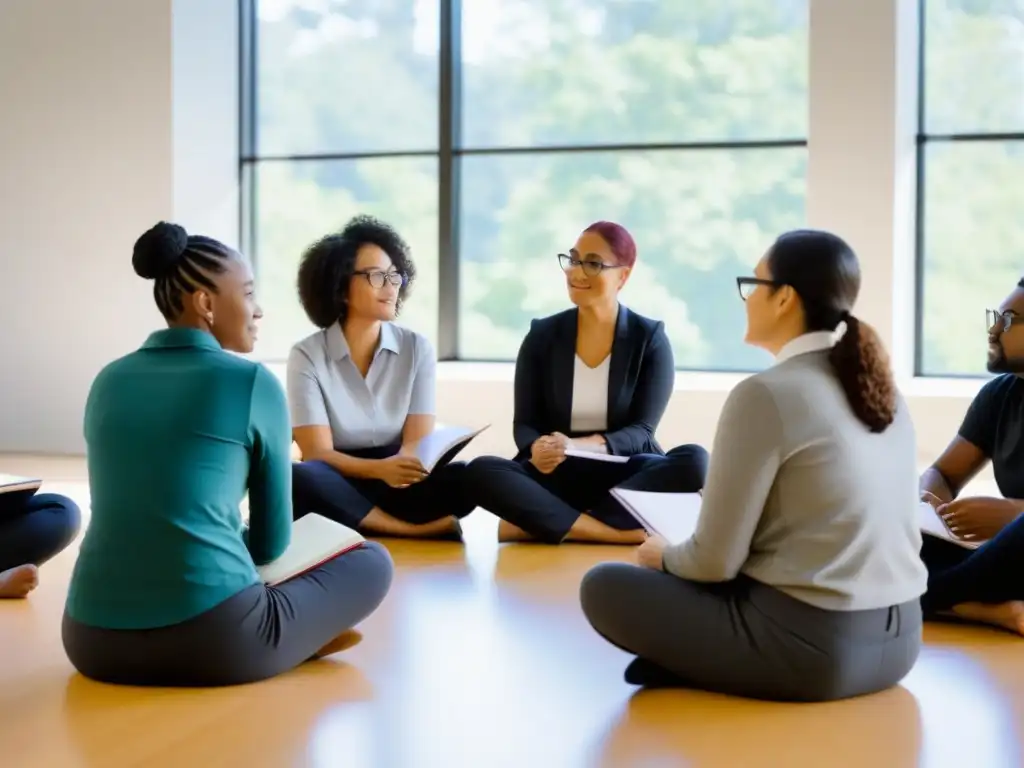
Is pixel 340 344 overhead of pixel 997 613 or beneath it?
overhead

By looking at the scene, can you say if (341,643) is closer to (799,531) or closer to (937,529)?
(799,531)

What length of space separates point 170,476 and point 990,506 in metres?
2.13

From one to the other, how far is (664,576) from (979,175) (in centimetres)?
483

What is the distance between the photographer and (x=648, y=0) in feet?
24.8

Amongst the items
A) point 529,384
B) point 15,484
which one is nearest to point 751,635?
point 15,484

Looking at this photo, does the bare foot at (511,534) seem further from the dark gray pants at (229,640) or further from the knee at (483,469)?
the dark gray pants at (229,640)

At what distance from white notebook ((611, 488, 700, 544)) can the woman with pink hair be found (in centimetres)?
152

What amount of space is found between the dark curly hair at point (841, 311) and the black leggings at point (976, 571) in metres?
0.84

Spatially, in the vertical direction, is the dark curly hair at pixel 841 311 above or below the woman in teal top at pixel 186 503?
above

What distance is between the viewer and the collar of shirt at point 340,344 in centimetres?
492

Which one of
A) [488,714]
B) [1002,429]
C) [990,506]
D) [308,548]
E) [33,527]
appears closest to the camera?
[488,714]

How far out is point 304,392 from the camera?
486 cm

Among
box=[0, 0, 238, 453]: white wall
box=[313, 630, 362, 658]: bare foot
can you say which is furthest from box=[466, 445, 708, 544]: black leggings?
box=[0, 0, 238, 453]: white wall

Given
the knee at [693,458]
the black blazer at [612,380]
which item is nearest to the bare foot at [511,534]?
the black blazer at [612,380]
